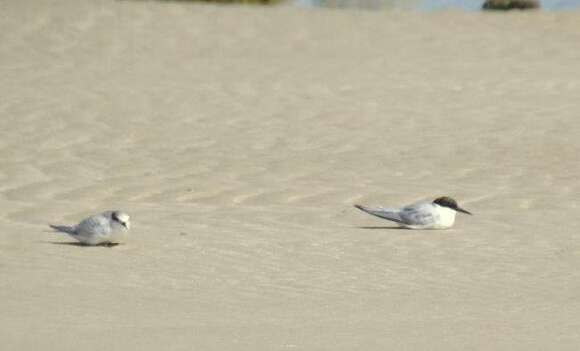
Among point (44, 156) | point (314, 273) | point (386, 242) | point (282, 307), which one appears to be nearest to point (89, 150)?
point (44, 156)

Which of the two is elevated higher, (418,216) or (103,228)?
(103,228)

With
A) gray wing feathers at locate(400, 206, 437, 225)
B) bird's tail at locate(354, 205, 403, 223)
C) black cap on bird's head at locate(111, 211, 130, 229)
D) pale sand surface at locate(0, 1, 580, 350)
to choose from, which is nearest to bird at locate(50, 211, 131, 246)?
black cap on bird's head at locate(111, 211, 130, 229)

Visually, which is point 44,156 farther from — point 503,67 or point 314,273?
point 503,67

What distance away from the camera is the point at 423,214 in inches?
432

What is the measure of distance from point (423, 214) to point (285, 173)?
282cm

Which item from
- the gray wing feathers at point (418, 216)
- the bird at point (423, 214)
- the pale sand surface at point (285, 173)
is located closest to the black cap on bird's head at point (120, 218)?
the pale sand surface at point (285, 173)

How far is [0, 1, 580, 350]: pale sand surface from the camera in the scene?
7.41 metres

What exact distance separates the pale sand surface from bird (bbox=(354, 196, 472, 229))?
0.25 feet

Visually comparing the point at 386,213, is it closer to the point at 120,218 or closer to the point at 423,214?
the point at 423,214

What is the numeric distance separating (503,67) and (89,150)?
6.61 m

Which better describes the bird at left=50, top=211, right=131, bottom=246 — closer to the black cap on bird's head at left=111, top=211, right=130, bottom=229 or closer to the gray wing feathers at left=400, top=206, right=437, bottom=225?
the black cap on bird's head at left=111, top=211, right=130, bottom=229

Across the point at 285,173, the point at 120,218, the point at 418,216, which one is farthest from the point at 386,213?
the point at 285,173

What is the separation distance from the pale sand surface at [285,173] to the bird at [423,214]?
0.08 meters

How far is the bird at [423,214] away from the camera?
1098 centimetres
